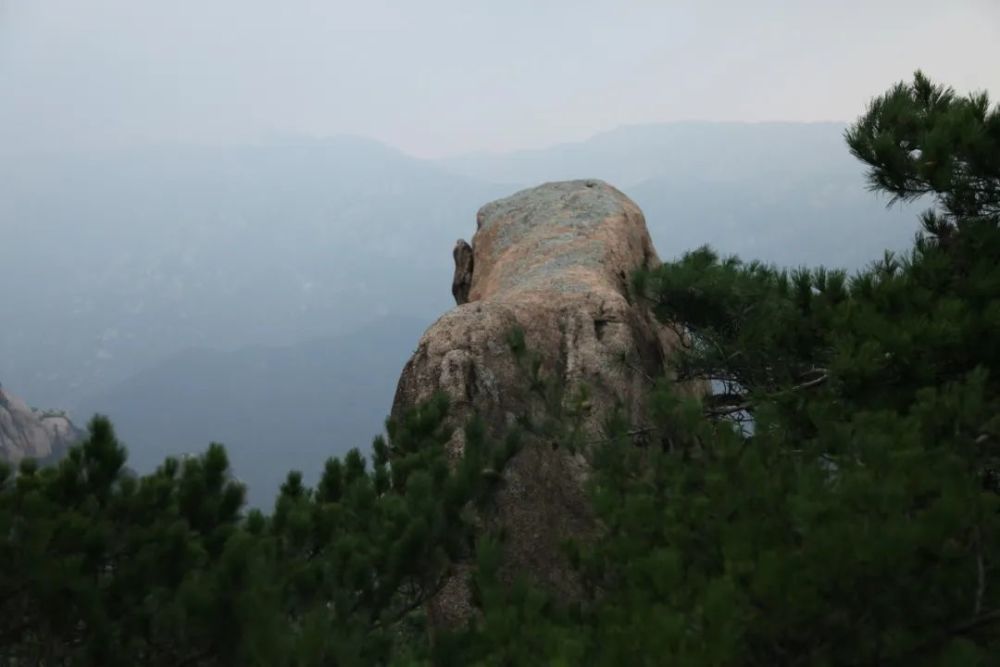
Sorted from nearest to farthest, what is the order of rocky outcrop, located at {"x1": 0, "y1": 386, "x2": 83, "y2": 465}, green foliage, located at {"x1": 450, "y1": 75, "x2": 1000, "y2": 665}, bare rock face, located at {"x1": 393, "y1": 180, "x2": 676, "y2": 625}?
green foliage, located at {"x1": 450, "y1": 75, "x2": 1000, "y2": 665}
bare rock face, located at {"x1": 393, "y1": 180, "x2": 676, "y2": 625}
rocky outcrop, located at {"x1": 0, "y1": 386, "x2": 83, "y2": 465}

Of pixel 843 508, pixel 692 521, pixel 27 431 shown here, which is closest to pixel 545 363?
pixel 692 521

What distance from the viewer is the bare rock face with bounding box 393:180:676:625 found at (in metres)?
5.71

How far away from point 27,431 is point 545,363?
43.7m

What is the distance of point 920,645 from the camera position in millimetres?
2572

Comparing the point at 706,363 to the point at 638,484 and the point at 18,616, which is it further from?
the point at 18,616

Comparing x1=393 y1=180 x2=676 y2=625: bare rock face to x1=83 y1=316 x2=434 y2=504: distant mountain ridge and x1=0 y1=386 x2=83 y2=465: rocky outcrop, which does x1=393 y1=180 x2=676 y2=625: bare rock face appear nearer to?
x1=0 y1=386 x2=83 y2=465: rocky outcrop

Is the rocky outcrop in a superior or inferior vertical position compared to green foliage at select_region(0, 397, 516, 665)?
superior

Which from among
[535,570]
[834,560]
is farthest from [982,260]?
[535,570]

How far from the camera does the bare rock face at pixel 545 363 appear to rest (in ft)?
18.7

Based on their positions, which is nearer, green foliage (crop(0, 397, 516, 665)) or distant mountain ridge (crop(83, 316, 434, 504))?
green foliage (crop(0, 397, 516, 665))

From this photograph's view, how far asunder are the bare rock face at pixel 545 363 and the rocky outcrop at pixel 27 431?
1530 inches

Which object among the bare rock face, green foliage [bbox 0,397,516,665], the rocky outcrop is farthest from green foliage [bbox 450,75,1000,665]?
the rocky outcrop

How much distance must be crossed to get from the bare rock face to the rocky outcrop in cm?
3887

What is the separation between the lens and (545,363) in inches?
252
